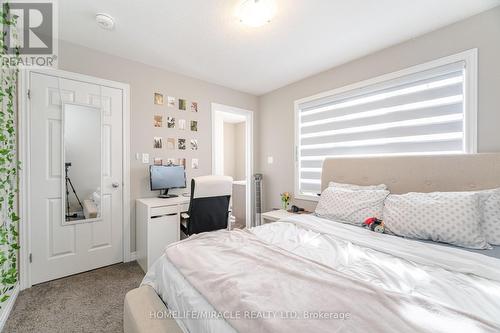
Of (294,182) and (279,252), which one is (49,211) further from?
(294,182)

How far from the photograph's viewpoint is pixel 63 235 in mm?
2244

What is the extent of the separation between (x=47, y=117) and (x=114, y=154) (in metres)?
0.69

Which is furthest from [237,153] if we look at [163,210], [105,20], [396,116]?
[105,20]

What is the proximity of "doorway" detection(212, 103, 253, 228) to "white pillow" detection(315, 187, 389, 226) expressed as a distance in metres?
1.88

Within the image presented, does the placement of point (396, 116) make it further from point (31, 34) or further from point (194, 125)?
point (31, 34)

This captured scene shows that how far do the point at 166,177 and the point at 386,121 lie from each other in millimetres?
2754

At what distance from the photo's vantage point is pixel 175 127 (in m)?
3.02

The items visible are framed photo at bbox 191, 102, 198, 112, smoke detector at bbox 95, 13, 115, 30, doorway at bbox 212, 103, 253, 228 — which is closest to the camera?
smoke detector at bbox 95, 13, 115, 30

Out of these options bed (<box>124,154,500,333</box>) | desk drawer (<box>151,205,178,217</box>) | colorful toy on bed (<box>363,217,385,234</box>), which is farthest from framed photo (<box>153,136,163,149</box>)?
colorful toy on bed (<box>363,217,385,234</box>)

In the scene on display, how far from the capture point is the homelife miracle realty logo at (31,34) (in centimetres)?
178

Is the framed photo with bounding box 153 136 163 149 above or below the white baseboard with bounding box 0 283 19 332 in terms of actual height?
above

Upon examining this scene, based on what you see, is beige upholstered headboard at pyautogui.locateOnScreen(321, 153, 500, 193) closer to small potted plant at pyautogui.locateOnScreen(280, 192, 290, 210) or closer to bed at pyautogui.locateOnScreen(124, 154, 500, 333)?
bed at pyautogui.locateOnScreen(124, 154, 500, 333)

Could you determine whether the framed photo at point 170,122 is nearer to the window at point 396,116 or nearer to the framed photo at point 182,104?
the framed photo at point 182,104

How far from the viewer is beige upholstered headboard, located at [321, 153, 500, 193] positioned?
1.68m
